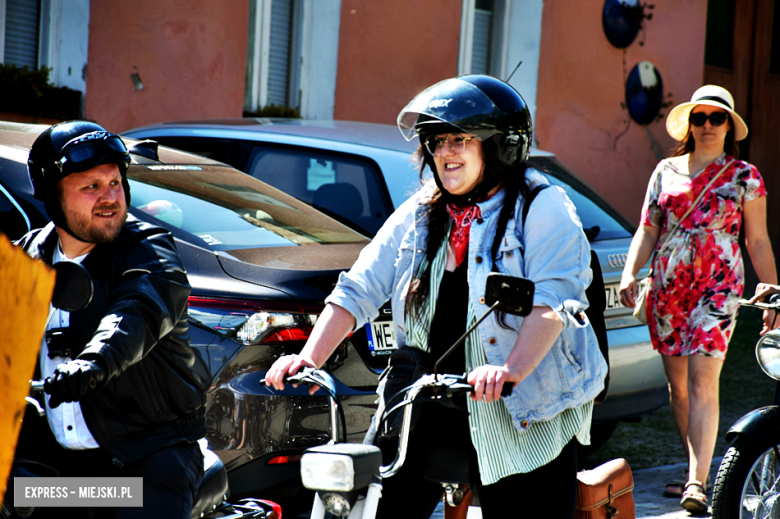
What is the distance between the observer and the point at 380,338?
162 inches

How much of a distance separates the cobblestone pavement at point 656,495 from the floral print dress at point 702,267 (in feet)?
2.45

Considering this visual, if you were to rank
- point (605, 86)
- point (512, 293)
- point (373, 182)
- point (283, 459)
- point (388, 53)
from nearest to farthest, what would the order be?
point (512, 293)
point (283, 459)
point (373, 182)
point (388, 53)
point (605, 86)

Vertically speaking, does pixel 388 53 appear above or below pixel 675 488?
above

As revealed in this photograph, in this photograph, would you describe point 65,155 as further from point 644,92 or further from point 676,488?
point 644,92

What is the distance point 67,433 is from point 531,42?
9.90 meters

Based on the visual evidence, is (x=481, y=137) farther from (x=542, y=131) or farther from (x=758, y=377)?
(x=542, y=131)

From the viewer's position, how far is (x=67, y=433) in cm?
245

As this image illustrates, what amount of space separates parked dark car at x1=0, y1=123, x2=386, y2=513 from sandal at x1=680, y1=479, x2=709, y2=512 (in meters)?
1.76

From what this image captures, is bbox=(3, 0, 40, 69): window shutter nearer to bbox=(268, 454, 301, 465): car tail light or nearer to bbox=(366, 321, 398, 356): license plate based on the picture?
bbox=(366, 321, 398, 356): license plate

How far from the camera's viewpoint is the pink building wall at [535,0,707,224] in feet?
38.2

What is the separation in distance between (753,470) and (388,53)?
698 cm

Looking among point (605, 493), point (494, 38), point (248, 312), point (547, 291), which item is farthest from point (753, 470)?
point (494, 38)

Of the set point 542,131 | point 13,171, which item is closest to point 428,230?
point 13,171

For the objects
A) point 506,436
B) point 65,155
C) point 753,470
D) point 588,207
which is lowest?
point 753,470
